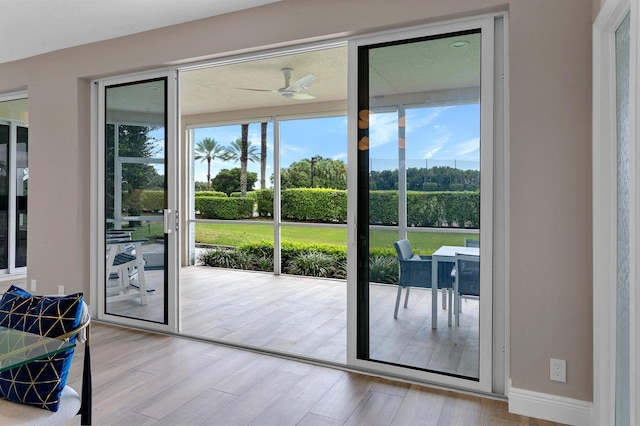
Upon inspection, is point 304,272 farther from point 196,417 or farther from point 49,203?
point 196,417

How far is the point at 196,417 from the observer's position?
7.94ft

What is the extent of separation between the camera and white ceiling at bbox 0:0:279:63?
326 cm

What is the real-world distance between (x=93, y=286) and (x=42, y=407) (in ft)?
9.98

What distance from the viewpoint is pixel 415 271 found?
2.98 metres

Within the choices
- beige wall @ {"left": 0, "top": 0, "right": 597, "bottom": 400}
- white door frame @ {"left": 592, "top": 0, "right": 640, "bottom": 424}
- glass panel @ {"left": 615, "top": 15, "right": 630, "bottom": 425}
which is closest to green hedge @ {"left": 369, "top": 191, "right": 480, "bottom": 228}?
beige wall @ {"left": 0, "top": 0, "right": 597, "bottom": 400}

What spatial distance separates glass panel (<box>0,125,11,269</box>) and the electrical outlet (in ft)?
21.5

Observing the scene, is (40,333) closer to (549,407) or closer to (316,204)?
(549,407)

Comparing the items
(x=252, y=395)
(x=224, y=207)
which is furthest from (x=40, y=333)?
(x=224, y=207)

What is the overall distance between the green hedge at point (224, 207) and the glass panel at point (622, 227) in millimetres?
7415

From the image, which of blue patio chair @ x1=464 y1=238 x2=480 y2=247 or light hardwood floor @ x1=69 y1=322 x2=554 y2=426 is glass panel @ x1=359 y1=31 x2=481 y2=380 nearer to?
blue patio chair @ x1=464 y1=238 x2=480 y2=247

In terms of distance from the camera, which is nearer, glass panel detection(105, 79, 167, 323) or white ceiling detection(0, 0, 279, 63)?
white ceiling detection(0, 0, 279, 63)

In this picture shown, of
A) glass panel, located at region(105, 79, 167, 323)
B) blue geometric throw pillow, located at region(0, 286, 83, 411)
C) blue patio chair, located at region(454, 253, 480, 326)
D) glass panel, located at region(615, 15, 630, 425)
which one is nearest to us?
blue geometric throw pillow, located at region(0, 286, 83, 411)

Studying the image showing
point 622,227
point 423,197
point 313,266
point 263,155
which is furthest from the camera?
point 263,155

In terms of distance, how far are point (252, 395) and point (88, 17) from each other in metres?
3.20
